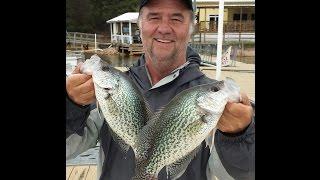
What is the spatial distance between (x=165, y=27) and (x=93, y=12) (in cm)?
49

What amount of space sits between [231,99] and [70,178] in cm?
100

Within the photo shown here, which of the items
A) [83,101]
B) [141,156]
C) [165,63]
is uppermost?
[165,63]

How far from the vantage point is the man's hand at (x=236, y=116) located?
6.07 feet

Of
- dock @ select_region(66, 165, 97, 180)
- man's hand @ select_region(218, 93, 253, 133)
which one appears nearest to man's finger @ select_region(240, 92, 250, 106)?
man's hand @ select_region(218, 93, 253, 133)

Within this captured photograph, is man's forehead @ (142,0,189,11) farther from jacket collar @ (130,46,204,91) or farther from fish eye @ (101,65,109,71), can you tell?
fish eye @ (101,65,109,71)

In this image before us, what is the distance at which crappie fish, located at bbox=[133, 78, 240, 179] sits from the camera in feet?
6.17

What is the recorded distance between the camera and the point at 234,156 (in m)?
1.96

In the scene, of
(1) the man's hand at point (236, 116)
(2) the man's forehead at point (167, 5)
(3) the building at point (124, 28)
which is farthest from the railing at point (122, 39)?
(1) the man's hand at point (236, 116)

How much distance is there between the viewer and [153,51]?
2.00 m

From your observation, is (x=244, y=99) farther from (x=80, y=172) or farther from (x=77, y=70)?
(x=80, y=172)

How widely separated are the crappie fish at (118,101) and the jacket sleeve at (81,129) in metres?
0.07

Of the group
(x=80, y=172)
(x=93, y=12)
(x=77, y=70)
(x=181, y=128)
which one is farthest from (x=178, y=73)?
(x=80, y=172)
